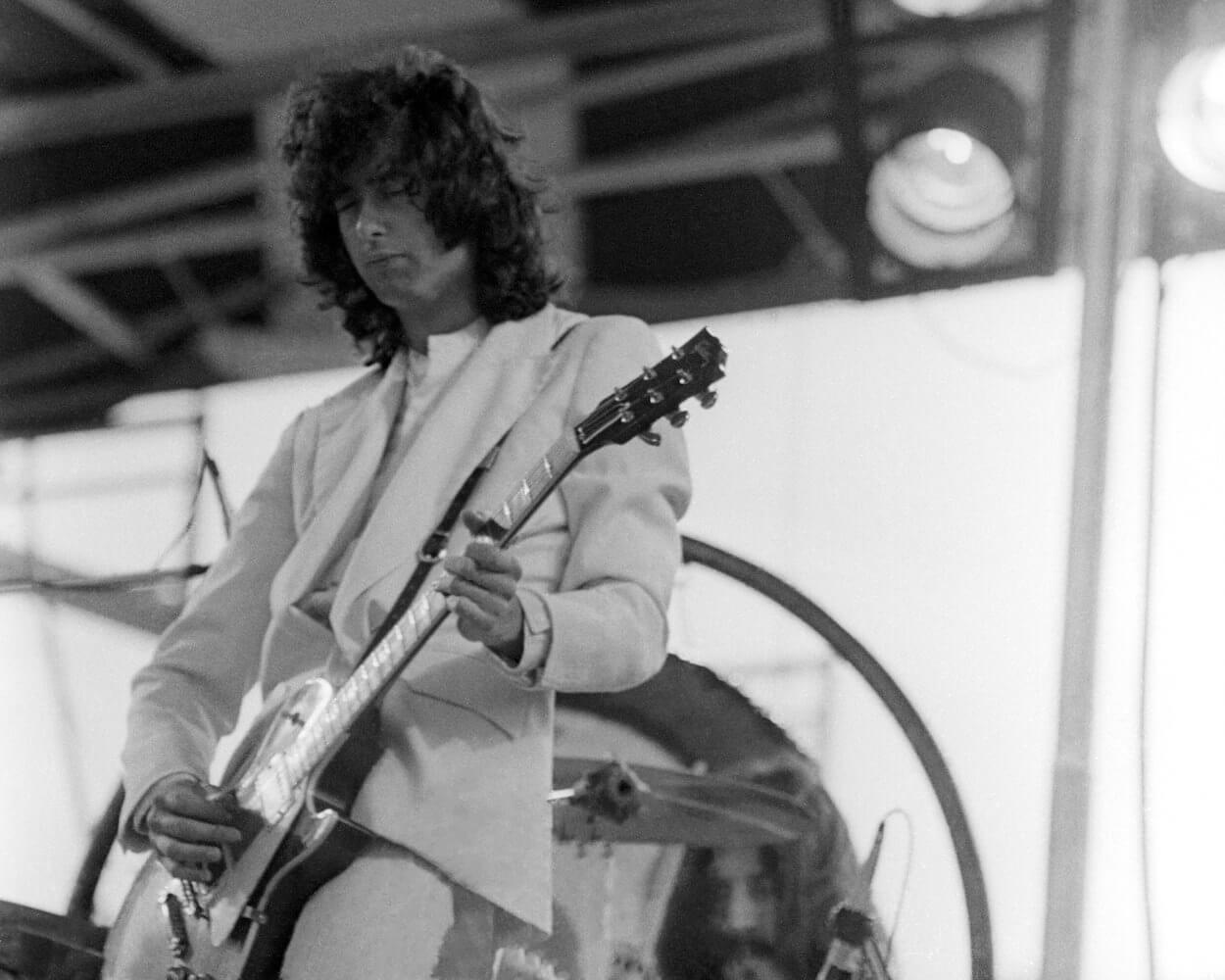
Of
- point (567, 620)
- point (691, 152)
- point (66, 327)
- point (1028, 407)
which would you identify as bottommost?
point (567, 620)

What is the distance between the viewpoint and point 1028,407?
8.02 feet

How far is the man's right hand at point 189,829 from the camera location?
1730 millimetres

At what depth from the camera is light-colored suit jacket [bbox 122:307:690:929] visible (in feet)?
5.22

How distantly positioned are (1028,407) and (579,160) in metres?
0.98

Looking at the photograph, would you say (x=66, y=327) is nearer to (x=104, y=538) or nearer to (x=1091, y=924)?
(x=104, y=538)

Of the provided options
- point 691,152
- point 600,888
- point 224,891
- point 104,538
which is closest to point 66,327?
point 104,538

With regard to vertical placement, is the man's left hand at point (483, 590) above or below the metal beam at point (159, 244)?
below

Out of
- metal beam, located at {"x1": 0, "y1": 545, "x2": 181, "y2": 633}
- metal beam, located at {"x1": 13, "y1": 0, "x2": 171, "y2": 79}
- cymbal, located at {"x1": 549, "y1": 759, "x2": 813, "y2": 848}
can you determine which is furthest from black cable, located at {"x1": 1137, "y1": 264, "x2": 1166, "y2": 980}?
metal beam, located at {"x1": 13, "y1": 0, "x2": 171, "y2": 79}

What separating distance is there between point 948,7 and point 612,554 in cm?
123

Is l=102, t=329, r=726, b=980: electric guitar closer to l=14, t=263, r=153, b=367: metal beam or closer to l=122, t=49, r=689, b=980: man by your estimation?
l=122, t=49, r=689, b=980: man

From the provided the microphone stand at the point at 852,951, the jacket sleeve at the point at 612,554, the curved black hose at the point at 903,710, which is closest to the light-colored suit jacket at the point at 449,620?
the jacket sleeve at the point at 612,554

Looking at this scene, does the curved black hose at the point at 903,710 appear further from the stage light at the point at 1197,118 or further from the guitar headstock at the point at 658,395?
the guitar headstock at the point at 658,395

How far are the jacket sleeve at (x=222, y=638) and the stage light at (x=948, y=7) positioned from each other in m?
1.09

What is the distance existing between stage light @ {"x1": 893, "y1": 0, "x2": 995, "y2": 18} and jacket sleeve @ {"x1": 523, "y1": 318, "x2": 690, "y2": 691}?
0.97 meters
